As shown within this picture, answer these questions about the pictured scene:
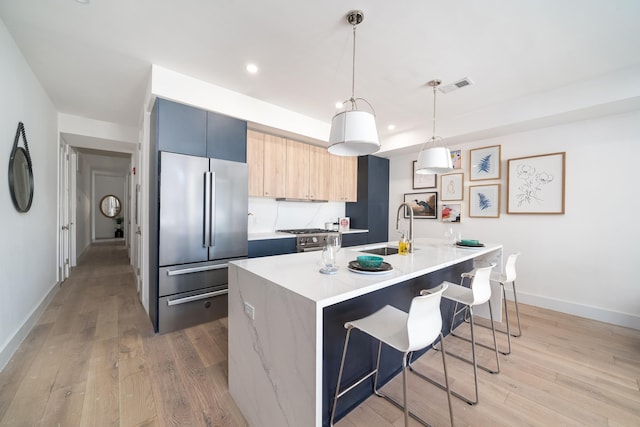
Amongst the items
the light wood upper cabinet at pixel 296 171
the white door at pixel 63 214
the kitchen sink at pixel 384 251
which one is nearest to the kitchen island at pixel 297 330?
the kitchen sink at pixel 384 251

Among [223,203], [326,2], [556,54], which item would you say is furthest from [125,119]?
[556,54]

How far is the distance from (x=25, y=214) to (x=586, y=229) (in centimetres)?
625

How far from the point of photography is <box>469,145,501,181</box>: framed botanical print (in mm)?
3683

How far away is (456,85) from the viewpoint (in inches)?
110

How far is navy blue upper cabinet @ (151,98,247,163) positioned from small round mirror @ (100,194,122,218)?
9.02 meters

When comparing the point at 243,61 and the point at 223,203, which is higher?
the point at 243,61

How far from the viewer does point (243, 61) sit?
238 cm

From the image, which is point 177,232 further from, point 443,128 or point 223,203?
point 443,128

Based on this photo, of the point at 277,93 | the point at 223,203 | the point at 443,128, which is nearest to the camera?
the point at 223,203

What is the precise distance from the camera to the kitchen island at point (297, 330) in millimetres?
1070

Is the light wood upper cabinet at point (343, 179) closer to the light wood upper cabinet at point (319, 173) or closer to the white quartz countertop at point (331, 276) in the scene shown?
the light wood upper cabinet at point (319, 173)

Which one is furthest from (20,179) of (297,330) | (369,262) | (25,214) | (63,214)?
(369,262)

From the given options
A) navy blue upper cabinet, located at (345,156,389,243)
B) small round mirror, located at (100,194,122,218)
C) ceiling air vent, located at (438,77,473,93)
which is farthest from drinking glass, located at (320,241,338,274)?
small round mirror, located at (100,194,122,218)

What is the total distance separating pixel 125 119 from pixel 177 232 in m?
2.74
